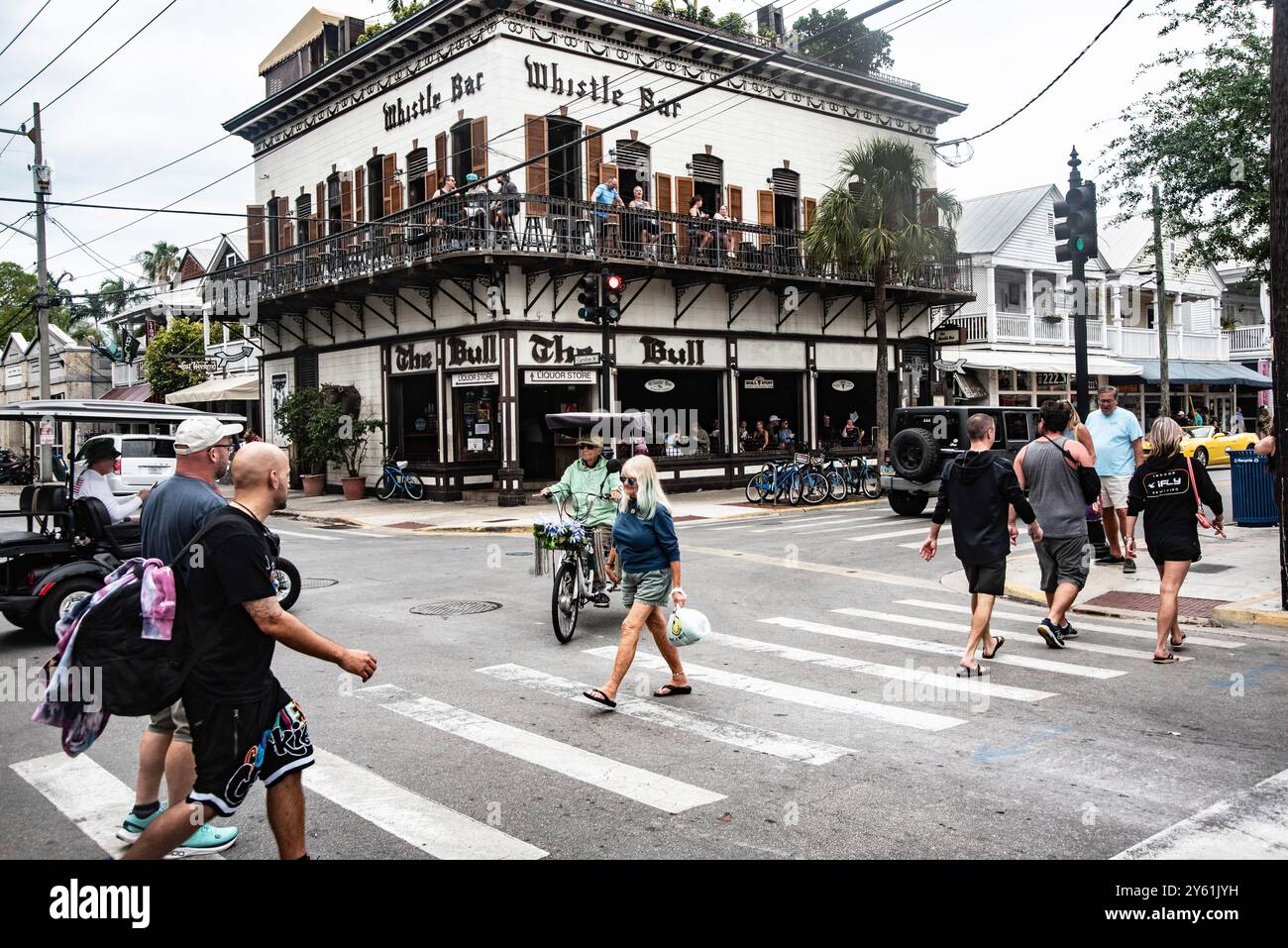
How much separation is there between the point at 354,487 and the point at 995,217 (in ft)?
90.6

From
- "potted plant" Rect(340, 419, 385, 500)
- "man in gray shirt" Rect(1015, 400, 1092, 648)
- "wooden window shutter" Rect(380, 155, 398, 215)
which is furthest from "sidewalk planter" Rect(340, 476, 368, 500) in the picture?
"man in gray shirt" Rect(1015, 400, 1092, 648)

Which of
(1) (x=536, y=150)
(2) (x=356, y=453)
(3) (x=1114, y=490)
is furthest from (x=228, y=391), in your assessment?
(3) (x=1114, y=490)

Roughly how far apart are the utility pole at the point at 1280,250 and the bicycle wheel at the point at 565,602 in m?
6.64

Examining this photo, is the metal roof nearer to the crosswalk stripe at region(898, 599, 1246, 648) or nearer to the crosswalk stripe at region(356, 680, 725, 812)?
the crosswalk stripe at region(898, 599, 1246, 648)

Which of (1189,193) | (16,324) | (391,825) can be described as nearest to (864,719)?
(391,825)

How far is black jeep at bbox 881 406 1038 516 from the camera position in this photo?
18781mm

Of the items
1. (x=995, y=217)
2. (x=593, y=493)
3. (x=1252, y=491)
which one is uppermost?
(x=995, y=217)

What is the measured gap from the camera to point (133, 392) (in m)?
50.0

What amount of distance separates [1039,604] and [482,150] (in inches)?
718

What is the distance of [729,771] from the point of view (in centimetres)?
573

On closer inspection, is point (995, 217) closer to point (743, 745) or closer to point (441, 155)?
point (441, 155)

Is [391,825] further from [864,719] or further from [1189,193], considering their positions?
[1189,193]

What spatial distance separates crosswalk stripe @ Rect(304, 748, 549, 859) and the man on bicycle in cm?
440

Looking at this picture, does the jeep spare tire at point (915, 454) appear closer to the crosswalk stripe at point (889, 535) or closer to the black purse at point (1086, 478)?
the crosswalk stripe at point (889, 535)
